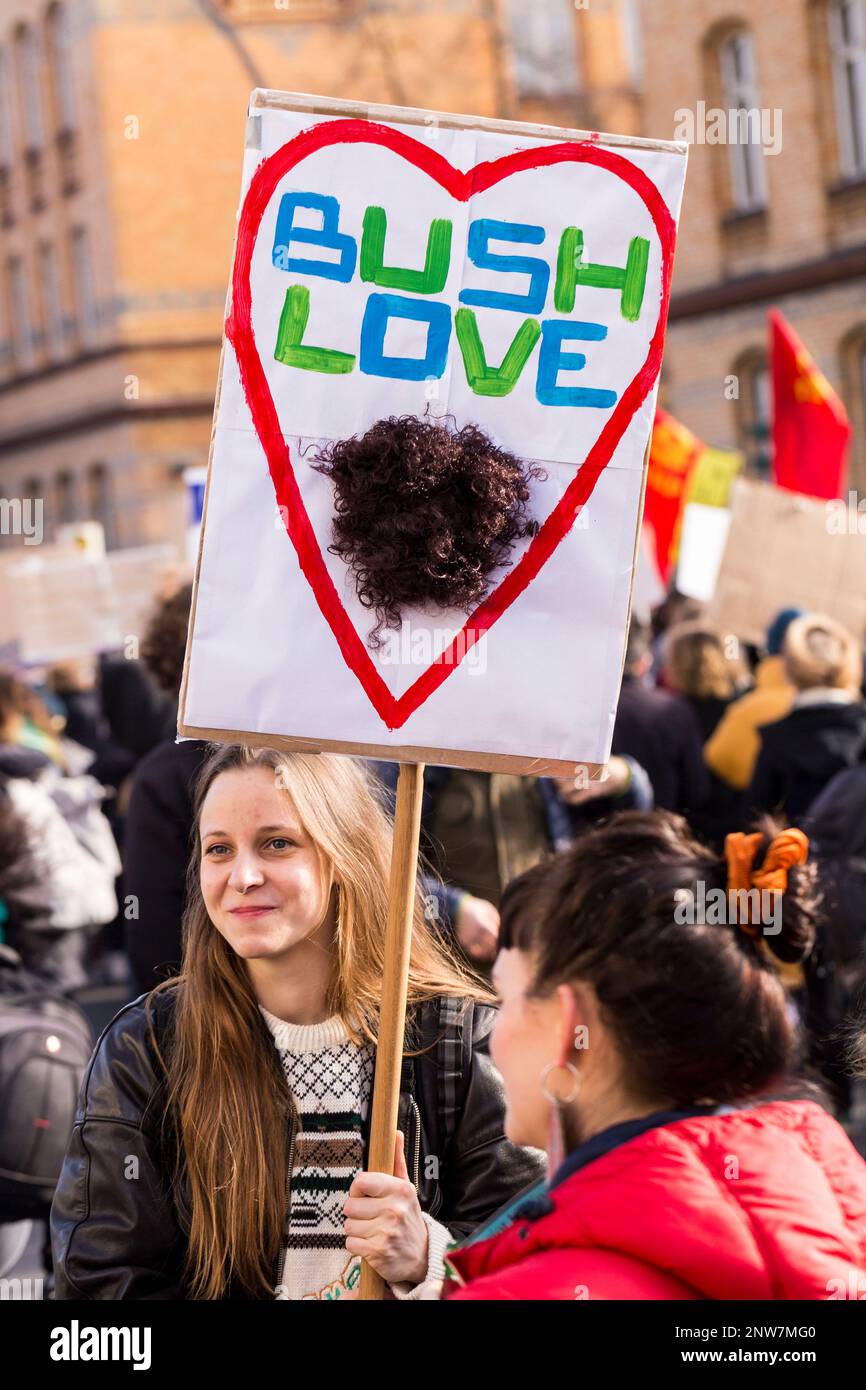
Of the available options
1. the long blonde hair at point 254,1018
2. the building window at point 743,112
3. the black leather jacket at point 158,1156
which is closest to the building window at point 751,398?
the building window at point 743,112

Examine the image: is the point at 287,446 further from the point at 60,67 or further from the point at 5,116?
the point at 5,116

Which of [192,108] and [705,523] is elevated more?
[192,108]

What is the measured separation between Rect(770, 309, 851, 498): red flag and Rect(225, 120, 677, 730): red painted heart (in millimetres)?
7789

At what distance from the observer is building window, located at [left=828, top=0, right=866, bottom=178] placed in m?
20.1

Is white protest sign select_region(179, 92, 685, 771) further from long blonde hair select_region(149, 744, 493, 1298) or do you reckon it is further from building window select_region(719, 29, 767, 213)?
building window select_region(719, 29, 767, 213)

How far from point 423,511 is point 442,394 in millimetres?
152

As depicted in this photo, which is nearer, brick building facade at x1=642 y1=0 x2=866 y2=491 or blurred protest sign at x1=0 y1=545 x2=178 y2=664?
blurred protest sign at x1=0 y1=545 x2=178 y2=664

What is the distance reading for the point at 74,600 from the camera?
38.3 feet

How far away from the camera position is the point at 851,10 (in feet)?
66.0

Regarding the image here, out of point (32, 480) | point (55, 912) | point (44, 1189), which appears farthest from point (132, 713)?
point (32, 480)

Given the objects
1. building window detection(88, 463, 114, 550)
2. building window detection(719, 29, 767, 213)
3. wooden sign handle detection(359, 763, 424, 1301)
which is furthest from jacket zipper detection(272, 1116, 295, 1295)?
building window detection(88, 463, 114, 550)

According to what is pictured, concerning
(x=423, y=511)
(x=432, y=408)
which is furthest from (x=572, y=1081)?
(x=432, y=408)

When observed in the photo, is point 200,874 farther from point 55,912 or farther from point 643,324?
point 55,912

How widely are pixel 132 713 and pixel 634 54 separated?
27.4m
